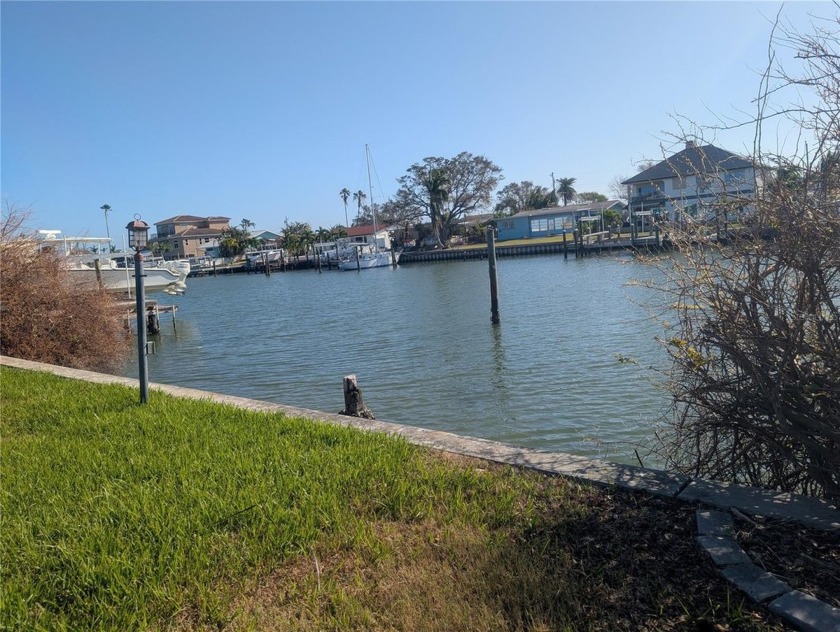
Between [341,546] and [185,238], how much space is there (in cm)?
12286

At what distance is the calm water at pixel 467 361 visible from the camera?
33.7 ft

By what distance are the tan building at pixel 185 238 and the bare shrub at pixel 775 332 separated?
382 ft

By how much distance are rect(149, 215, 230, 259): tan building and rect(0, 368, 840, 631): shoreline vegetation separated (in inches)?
4538

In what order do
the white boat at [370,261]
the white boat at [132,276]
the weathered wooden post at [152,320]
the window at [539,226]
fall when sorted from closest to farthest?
the weathered wooden post at [152,320], the white boat at [132,276], the white boat at [370,261], the window at [539,226]

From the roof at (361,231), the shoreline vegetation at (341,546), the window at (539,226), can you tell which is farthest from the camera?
the roof at (361,231)

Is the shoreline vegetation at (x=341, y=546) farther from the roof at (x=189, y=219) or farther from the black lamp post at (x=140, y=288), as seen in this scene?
the roof at (x=189, y=219)

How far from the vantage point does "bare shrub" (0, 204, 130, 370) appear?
1477 centimetres

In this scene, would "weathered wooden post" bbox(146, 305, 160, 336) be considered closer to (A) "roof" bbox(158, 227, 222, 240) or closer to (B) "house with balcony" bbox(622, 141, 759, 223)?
(B) "house with balcony" bbox(622, 141, 759, 223)

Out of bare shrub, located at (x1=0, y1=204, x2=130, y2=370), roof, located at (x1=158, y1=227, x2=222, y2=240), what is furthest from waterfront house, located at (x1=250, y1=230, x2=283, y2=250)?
bare shrub, located at (x1=0, y1=204, x2=130, y2=370)

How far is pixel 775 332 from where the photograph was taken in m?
4.20

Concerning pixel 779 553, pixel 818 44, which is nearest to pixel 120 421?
pixel 779 553

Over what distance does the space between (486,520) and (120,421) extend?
4258 millimetres

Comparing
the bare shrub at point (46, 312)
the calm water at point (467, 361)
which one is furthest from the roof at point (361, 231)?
the bare shrub at point (46, 312)

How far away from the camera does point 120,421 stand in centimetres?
652
